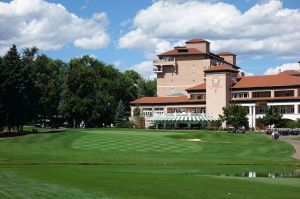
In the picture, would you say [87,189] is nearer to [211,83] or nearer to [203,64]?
[211,83]

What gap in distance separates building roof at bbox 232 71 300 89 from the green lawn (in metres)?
57.0

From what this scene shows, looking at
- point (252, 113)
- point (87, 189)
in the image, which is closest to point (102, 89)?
point (252, 113)

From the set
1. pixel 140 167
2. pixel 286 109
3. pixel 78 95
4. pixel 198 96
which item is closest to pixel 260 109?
pixel 286 109

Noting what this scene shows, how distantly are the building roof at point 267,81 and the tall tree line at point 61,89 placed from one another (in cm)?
3446

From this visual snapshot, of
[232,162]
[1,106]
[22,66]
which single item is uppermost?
[22,66]

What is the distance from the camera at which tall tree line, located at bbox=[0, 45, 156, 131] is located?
81.8 metres

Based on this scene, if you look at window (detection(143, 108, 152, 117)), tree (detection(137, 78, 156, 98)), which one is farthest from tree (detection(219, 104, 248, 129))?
tree (detection(137, 78, 156, 98))

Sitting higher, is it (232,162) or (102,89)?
(102,89)

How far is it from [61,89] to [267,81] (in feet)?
182

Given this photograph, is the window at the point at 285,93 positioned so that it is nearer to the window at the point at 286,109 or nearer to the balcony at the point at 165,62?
the window at the point at 286,109

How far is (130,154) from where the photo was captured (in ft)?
163

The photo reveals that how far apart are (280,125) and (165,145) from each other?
59323 mm

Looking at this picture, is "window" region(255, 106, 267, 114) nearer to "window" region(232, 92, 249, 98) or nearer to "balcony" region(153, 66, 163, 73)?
"window" region(232, 92, 249, 98)

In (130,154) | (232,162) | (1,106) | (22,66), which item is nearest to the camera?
(232,162)
